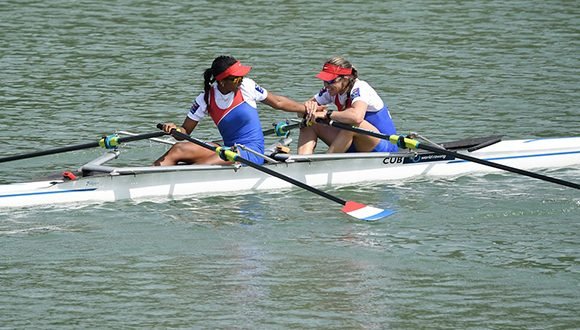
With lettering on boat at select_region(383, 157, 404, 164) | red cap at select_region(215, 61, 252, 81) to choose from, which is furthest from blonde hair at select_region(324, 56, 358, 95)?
red cap at select_region(215, 61, 252, 81)

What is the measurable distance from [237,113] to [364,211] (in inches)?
64.8

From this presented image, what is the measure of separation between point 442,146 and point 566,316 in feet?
13.6

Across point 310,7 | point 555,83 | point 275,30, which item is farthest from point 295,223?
point 310,7

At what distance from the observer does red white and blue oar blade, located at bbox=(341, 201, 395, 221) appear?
36.9 feet

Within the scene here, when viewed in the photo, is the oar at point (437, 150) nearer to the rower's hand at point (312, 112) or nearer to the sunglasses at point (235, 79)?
the rower's hand at point (312, 112)

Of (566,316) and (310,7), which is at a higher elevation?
(310,7)

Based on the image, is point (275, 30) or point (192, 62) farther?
point (275, 30)

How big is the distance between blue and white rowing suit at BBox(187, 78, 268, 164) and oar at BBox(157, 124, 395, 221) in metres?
0.42

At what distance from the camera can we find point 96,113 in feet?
53.1

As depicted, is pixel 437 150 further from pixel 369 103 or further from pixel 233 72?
pixel 233 72

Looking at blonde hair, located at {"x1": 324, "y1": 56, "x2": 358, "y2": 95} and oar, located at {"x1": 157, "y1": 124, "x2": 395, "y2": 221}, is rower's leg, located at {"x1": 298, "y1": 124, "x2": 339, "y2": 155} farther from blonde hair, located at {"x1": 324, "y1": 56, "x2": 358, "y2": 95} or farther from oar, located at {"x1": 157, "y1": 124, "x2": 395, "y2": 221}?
oar, located at {"x1": 157, "y1": 124, "x2": 395, "y2": 221}

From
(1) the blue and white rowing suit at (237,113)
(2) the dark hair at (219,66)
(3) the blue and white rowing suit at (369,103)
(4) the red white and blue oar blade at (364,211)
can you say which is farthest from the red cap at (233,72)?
(4) the red white and blue oar blade at (364,211)

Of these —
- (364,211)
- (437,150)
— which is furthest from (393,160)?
(364,211)

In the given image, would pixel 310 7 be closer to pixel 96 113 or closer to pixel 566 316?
pixel 96 113
